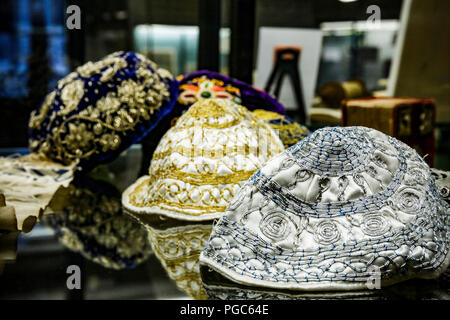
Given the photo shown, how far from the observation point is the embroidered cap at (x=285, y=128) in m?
1.65

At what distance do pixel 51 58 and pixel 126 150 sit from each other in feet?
1.77

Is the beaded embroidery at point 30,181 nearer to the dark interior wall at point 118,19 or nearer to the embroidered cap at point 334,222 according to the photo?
the dark interior wall at point 118,19

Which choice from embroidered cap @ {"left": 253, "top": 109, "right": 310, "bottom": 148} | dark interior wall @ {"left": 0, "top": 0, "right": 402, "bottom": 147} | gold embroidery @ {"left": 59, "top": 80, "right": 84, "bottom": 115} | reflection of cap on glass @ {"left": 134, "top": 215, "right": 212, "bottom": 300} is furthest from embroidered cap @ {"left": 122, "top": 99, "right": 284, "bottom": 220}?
dark interior wall @ {"left": 0, "top": 0, "right": 402, "bottom": 147}

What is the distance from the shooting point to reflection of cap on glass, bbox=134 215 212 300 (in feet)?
2.93

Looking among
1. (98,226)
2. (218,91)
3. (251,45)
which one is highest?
(251,45)

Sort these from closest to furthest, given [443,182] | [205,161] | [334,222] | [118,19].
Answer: [334,222] → [443,182] → [205,161] → [118,19]

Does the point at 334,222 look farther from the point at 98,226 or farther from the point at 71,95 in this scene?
the point at 71,95

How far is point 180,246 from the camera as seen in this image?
3.59ft

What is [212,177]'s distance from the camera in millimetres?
1259

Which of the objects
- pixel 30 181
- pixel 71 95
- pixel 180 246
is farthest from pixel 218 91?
pixel 180 246

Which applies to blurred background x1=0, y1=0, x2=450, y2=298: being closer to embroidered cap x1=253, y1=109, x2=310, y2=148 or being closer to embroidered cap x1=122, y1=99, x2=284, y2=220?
embroidered cap x1=253, y1=109, x2=310, y2=148

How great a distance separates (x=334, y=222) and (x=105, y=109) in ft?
3.51

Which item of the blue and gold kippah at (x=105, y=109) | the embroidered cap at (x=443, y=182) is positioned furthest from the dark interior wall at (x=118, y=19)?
the embroidered cap at (x=443, y=182)

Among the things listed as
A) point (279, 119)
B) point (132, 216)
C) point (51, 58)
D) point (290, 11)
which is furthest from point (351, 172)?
point (51, 58)
